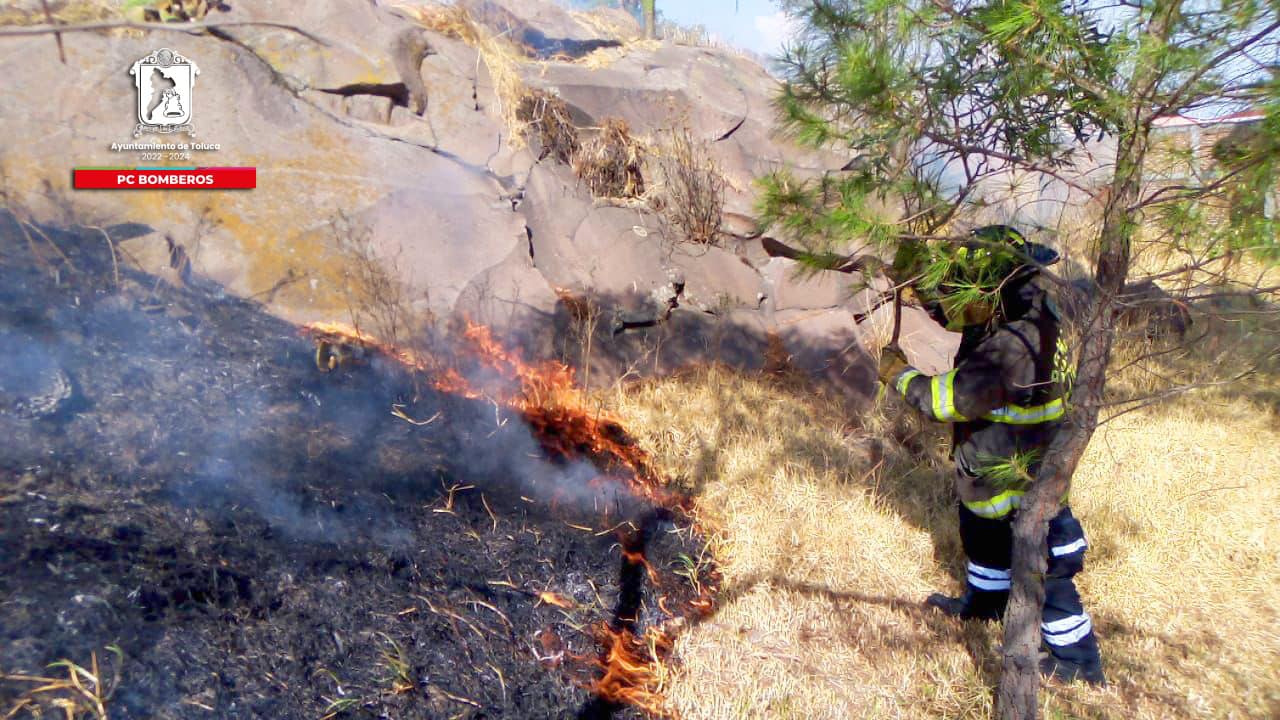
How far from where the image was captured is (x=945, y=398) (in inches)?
110

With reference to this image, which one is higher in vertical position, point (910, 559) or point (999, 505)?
point (999, 505)

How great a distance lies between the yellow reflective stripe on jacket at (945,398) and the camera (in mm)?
2771

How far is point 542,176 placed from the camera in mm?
5684

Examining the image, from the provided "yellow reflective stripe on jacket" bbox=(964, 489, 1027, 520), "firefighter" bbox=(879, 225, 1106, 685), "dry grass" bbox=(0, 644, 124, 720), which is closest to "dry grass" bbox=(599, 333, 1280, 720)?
"firefighter" bbox=(879, 225, 1106, 685)

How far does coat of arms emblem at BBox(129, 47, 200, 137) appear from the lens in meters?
4.49

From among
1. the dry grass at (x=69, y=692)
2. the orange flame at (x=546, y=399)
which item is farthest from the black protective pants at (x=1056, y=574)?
the dry grass at (x=69, y=692)

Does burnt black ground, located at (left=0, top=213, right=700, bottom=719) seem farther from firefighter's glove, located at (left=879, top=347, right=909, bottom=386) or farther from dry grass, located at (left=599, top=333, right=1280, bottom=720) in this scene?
firefighter's glove, located at (left=879, top=347, right=909, bottom=386)

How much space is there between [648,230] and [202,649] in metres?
4.47

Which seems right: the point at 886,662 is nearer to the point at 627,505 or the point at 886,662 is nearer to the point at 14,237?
the point at 627,505

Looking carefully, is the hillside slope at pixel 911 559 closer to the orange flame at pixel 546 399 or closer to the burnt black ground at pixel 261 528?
the orange flame at pixel 546 399

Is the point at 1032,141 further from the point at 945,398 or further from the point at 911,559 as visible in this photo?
Answer: the point at 911,559

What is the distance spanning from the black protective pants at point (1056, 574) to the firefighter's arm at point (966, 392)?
19.9 inches

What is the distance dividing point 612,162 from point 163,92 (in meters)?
3.36

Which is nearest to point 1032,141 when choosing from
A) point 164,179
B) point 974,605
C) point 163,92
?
point 974,605
